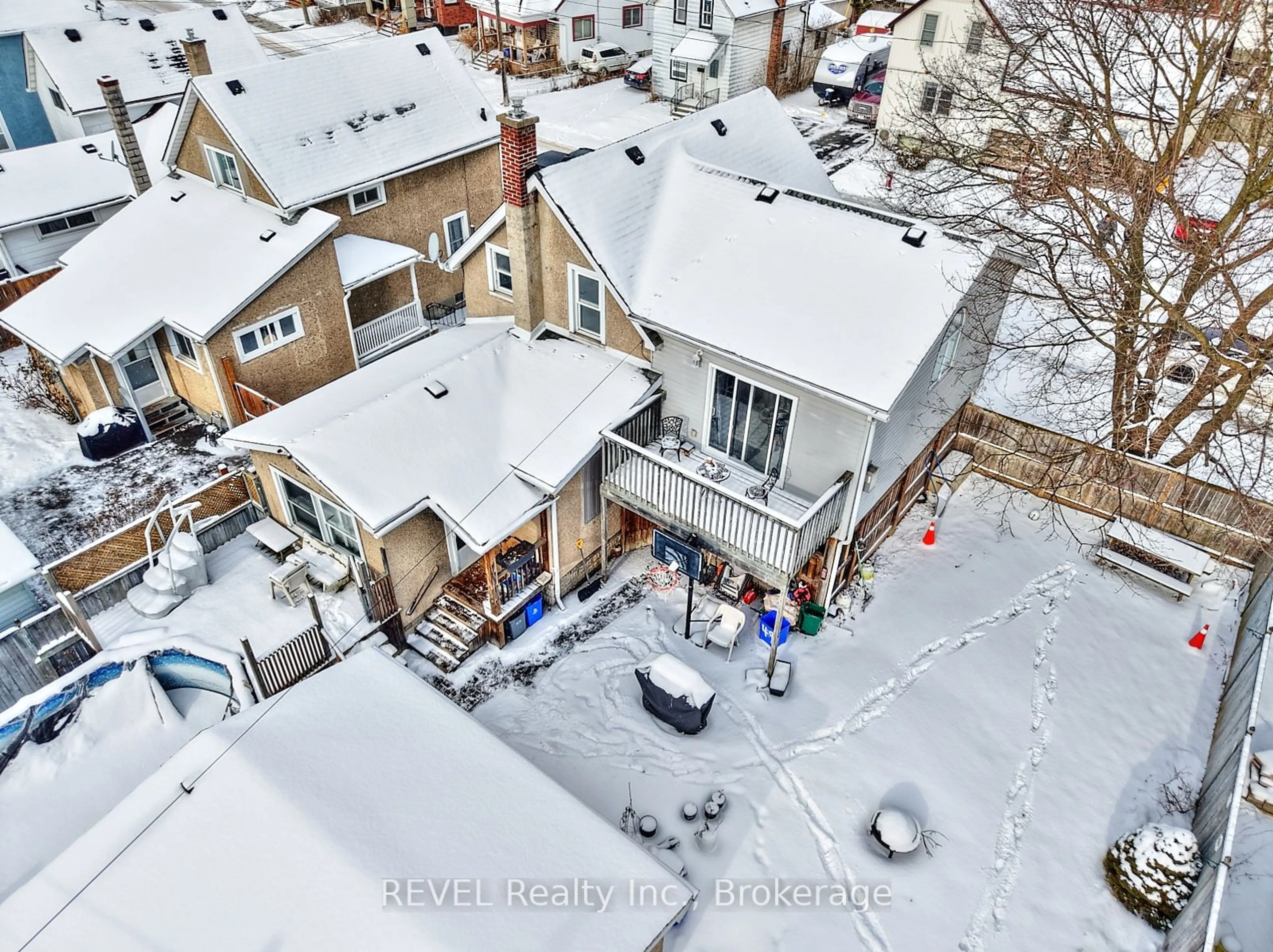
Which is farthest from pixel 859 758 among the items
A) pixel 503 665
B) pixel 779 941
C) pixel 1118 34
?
pixel 1118 34

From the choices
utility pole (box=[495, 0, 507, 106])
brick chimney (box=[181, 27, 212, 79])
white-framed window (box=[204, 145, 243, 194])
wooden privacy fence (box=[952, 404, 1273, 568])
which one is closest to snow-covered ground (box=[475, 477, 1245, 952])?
wooden privacy fence (box=[952, 404, 1273, 568])

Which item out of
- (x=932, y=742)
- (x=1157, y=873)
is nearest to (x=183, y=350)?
(x=932, y=742)

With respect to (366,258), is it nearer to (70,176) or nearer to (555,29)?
(70,176)

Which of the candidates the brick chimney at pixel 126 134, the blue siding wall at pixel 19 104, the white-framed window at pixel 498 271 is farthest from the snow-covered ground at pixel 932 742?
the blue siding wall at pixel 19 104

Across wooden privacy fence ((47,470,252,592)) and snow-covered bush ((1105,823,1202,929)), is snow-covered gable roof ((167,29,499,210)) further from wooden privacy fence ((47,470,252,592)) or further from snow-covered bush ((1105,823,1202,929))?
snow-covered bush ((1105,823,1202,929))

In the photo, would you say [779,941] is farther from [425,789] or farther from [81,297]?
[81,297]

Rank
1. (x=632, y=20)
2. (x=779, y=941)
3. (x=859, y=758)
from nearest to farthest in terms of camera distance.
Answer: (x=779, y=941) → (x=859, y=758) → (x=632, y=20)
